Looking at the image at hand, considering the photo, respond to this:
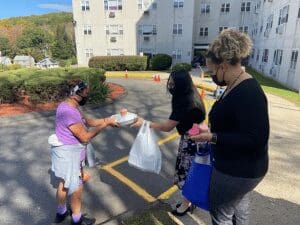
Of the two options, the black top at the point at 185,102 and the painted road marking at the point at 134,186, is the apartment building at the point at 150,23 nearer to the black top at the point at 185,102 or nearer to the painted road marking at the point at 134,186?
the painted road marking at the point at 134,186

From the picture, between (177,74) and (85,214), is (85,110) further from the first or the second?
(177,74)

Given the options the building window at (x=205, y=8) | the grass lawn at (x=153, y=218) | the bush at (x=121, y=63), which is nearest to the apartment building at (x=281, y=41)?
the building window at (x=205, y=8)

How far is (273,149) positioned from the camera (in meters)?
5.81

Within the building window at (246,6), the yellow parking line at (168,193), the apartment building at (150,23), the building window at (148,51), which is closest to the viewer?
the yellow parking line at (168,193)

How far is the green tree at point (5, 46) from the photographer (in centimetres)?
6619

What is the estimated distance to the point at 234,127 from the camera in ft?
6.07

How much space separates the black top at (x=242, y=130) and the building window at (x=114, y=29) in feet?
105

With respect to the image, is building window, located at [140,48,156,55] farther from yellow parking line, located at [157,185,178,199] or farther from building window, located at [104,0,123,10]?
yellow parking line, located at [157,185,178,199]

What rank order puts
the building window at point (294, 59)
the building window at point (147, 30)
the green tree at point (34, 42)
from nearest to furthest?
the building window at point (294, 59), the building window at point (147, 30), the green tree at point (34, 42)

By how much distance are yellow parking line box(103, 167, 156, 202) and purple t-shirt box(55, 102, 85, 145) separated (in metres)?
1.50

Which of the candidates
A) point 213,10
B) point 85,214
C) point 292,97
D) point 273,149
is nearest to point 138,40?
point 213,10

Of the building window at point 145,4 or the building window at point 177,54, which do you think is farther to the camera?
the building window at point 177,54

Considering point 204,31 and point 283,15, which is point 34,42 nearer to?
point 204,31

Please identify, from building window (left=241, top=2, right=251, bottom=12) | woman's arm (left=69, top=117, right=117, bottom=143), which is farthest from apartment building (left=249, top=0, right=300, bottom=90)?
woman's arm (left=69, top=117, right=117, bottom=143)
